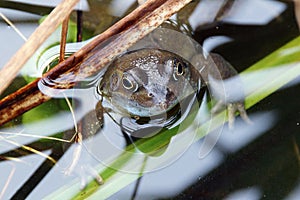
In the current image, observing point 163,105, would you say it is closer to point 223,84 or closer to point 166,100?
point 166,100

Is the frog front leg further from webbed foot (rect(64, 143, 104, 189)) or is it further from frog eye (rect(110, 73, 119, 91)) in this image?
webbed foot (rect(64, 143, 104, 189))

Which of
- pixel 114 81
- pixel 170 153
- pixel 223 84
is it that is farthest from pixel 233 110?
pixel 114 81

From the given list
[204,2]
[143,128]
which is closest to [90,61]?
[143,128]

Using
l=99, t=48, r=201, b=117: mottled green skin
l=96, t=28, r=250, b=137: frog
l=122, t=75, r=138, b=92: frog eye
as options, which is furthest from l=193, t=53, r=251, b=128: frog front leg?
l=122, t=75, r=138, b=92: frog eye

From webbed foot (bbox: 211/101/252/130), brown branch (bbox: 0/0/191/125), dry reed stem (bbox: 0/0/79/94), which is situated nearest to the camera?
dry reed stem (bbox: 0/0/79/94)

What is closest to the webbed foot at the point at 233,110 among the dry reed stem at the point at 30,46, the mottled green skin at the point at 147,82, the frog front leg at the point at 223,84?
the frog front leg at the point at 223,84

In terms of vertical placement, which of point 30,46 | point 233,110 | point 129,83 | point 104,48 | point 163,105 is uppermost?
point 30,46
